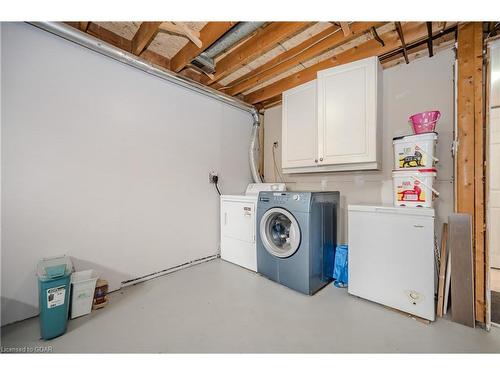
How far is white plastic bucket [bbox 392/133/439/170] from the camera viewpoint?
163 cm

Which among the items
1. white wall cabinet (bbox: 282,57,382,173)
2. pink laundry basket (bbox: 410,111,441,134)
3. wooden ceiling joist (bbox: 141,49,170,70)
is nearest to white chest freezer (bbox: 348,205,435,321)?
white wall cabinet (bbox: 282,57,382,173)

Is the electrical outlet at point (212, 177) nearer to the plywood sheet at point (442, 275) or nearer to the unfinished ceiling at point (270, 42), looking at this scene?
the unfinished ceiling at point (270, 42)

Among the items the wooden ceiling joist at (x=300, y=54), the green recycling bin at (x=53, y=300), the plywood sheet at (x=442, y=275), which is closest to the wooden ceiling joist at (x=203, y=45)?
the wooden ceiling joist at (x=300, y=54)

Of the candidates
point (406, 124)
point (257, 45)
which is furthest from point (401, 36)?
point (257, 45)

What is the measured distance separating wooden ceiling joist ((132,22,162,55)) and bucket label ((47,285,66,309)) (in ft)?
6.92

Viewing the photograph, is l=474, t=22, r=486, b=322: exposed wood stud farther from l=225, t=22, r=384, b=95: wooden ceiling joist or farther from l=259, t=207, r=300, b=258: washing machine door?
l=259, t=207, r=300, b=258: washing machine door

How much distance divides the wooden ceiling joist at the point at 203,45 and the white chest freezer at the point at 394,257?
197cm

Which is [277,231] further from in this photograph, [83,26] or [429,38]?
[83,26]

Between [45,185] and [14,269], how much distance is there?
0.65 m

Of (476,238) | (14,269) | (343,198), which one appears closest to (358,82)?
(343,198)

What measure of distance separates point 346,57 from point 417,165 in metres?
1.36

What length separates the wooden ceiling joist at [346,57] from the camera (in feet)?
5.66
